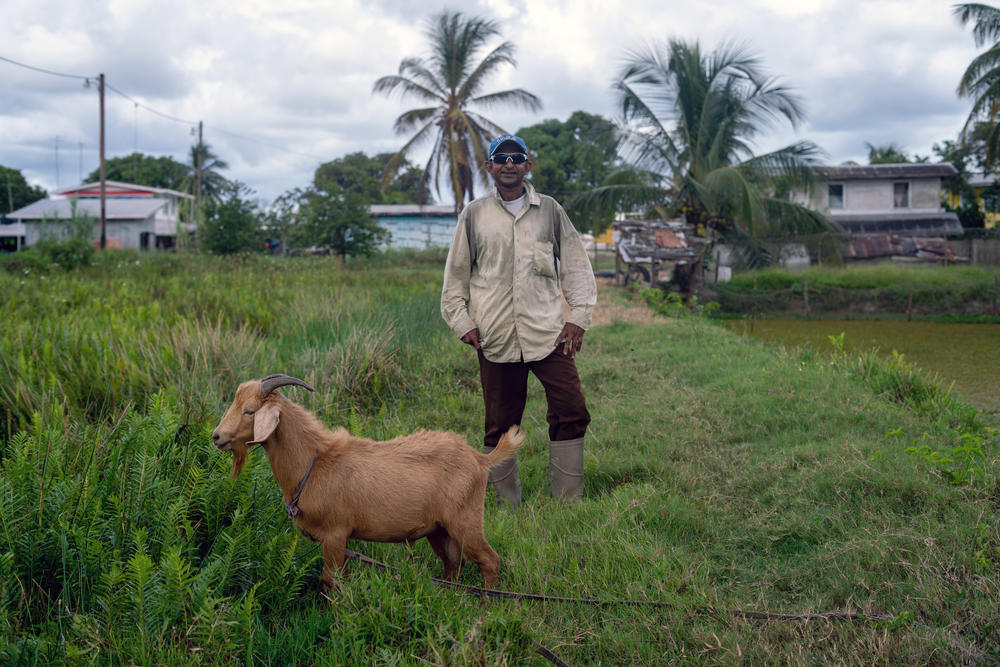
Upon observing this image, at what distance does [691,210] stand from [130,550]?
61.3 ft

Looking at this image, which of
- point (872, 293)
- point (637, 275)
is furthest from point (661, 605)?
point (637, 275)

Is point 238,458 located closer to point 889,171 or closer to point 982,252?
point 982,252

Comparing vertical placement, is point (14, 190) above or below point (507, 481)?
above

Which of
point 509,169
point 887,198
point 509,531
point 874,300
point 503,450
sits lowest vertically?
point 509,531

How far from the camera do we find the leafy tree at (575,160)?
19828 millimetres

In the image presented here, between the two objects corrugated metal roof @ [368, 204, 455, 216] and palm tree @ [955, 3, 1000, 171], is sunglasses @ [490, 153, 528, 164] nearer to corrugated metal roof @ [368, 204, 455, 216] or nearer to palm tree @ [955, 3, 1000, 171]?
palm tree @ [955, 3, 1000, 171]

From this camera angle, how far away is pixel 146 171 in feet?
188

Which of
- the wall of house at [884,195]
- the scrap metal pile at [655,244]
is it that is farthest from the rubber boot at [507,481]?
the wall of house at [884,195]

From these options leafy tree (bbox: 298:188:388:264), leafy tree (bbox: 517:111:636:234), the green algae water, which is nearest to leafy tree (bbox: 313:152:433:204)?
leafy tree (bbox: 517:111:636:234)

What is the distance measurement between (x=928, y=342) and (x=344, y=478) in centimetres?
1260

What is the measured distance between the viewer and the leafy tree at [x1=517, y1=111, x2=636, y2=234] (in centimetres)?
1983

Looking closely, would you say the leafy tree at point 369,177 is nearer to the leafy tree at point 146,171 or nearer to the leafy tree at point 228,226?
the leafy tree at point 146,171

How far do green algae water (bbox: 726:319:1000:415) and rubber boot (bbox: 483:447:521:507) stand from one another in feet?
16.1

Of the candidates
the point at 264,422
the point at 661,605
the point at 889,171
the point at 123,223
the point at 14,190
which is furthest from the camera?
the point at 14,190
